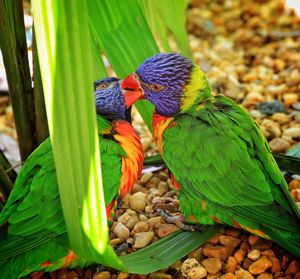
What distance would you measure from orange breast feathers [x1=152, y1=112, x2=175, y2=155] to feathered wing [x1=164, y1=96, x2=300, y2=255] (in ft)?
0.11

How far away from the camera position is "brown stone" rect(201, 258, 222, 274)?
4.91 ft

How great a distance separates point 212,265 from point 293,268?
232mm

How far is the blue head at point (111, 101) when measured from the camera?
1.54m

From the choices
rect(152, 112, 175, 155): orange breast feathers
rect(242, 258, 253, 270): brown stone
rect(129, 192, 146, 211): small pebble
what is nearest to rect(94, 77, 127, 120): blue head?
rect(152, 112, 175, 155): orange breast feathers

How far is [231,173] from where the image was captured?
1.46 m

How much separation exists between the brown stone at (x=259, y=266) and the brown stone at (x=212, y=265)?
0.31 feet

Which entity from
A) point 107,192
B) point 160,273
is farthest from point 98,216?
point 160,273

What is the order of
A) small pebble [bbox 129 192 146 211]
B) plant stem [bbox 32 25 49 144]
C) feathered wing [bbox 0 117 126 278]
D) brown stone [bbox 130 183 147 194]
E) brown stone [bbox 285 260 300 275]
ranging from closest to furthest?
feathered wing [bbox 0 117 126 278], brown stone [bbox 285 260 300 275], plant stem [bbox 32 25 49 144], small pebble [bbox 129 192 146 211], brown stone [bbox 130 183 147 194]

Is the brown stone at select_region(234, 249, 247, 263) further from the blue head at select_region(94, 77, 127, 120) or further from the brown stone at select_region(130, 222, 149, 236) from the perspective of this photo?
the blue head at select_region(94, 77, 127, 120)

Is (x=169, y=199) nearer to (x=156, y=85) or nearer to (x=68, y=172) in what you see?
(x=156, y=85)

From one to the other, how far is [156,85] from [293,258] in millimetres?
655

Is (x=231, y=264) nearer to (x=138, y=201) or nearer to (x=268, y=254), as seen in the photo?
(x=268, y=254)

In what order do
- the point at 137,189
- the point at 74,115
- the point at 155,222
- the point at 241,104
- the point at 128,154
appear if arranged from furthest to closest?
the point at 241,104 → the point at 137,189 → the point at 155,222 → the point at 128,154 → the point at 74,115

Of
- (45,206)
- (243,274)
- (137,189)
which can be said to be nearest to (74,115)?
(45,206)
